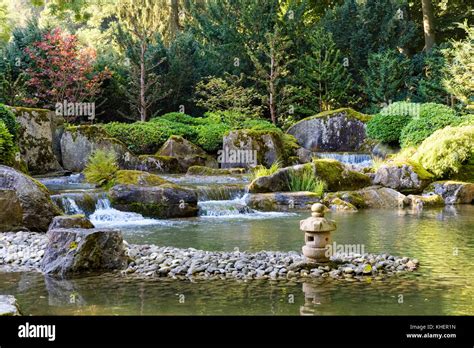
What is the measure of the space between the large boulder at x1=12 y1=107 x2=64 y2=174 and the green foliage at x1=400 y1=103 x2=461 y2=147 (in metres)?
11.1

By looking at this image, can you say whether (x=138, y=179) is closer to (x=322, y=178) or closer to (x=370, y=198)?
(x=322, y=178)

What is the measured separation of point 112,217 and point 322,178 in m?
5.74

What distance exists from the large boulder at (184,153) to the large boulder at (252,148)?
87 cm

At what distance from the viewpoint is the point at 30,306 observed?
5.79 metres

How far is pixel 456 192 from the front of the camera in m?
15.2

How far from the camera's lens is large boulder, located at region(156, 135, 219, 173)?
19812mm

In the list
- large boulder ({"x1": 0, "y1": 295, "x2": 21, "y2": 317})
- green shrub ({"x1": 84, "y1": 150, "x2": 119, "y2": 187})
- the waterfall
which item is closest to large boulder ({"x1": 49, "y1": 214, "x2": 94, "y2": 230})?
the waterfall

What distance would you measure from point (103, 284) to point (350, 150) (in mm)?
16890

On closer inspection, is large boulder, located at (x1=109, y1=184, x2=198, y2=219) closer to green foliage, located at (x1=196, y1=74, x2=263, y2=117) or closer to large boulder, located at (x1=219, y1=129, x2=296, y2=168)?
large boulder, located at (x1=219, y1=129, x2=296, y2=168)

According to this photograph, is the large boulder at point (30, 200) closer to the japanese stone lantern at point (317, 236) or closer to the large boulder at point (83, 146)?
the japanese stone lantern at point (317, 236)

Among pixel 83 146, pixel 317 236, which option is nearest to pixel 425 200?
pixel 317 236

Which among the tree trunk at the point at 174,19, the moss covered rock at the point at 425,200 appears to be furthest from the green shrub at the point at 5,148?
the tree trunk at the point at 174,19

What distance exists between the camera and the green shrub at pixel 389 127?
20.2 metres

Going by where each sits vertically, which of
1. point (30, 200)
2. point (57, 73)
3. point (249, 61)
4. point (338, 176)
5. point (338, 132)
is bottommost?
point (30, 200)
